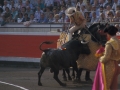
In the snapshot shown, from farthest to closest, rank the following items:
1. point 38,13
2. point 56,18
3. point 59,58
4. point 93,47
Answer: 1. point 38,13
2. point 56,18
3. point 93,47
4. point 59,58

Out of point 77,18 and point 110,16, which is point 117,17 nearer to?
point 110,16

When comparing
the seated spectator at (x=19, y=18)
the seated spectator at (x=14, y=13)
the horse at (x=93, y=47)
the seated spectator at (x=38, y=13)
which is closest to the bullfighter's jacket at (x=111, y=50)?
the horse at (x=93, y=47)

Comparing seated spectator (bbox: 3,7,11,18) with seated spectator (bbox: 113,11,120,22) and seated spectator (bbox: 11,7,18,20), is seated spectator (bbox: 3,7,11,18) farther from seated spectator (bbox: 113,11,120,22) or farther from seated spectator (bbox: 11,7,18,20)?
seated spectator (bbox: 113,11,120,22)

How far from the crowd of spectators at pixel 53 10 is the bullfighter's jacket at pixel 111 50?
712 centimetres

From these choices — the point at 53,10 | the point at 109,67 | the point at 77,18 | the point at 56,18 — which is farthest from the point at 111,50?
the point at 53,10

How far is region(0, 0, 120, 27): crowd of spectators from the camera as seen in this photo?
16266 mm

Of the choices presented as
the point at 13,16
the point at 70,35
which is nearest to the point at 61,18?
the point at 13,16

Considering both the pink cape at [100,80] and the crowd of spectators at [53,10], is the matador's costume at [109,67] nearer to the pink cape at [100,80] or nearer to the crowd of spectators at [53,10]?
the pink cape at [100,80]

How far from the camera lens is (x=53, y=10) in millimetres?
18266

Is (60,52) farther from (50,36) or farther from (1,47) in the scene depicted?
(1,47)

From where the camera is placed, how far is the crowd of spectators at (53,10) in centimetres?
1627

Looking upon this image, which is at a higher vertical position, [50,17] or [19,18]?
[50,17]

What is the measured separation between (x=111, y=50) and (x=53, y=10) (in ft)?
33.7

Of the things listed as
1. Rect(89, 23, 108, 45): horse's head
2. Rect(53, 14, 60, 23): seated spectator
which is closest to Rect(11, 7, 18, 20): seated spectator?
Rect(53, 14, 60, 23): seated spectator
